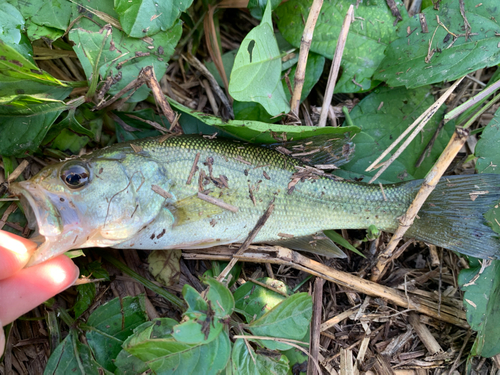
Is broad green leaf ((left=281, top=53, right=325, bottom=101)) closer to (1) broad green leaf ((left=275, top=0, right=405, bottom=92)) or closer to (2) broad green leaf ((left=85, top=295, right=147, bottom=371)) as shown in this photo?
(1) broad green leaf ((left=275, top=0, right=405, bottom=92))

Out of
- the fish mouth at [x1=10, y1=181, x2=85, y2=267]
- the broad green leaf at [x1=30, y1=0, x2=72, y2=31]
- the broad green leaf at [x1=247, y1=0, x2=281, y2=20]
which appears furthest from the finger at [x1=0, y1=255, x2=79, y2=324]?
the broad green leaf at [x1=247, y1=0, x2=281, y2=20]

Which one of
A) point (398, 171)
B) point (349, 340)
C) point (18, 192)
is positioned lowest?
point (349, 340)

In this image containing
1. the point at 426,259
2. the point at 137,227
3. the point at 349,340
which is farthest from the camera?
the point at 426,259

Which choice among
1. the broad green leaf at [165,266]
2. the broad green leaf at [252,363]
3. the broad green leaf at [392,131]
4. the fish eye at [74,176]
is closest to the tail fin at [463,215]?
the broad green leaf at [392,131]

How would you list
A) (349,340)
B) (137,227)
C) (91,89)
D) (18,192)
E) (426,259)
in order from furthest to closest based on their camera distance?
(426,259), (349,340), (91,89), (137,227), (18,192)

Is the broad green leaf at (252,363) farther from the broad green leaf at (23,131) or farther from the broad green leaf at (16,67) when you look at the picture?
the broad green leaf at (16,67)

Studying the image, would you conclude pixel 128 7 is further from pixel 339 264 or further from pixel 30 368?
pixel 30 368

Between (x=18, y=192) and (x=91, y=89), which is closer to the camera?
(x=18, y=192)

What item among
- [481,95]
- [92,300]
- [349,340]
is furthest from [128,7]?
[349,340]
